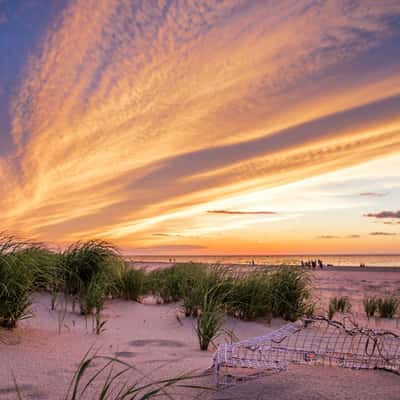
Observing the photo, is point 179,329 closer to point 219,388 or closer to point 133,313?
point 133,313

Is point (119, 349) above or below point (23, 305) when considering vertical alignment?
below

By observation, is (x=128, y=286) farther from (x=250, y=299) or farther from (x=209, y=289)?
(x=250, y=299)

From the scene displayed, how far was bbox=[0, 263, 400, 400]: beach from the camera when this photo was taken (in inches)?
125

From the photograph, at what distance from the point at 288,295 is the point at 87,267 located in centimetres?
320

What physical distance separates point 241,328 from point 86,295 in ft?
7.13

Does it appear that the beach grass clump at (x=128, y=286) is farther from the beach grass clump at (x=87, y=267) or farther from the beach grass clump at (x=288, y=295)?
the beach grass clump at (x=288, y=295)

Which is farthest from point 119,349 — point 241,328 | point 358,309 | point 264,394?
point 358,309

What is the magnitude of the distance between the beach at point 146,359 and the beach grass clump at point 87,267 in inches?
17.7

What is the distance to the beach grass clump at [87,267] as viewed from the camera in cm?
721

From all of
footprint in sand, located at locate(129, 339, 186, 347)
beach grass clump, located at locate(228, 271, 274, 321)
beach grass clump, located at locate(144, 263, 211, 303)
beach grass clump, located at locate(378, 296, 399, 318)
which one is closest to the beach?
footprint in sand, located at locate(129, 339, 186, 347)

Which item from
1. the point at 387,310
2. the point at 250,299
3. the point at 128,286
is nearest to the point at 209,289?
the point at 250,299

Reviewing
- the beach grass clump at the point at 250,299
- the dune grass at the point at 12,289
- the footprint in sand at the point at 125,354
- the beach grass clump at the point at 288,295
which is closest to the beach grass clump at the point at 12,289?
the dune grass at the point at 12,289

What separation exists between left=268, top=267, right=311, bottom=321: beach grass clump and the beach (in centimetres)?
26

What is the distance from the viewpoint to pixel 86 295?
6492 mm
